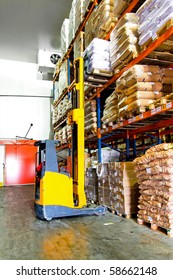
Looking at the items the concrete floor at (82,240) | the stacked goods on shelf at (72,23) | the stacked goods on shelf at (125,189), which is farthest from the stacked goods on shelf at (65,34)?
the concrete floor at (82,240)

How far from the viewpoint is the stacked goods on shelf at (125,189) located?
4.33 metres

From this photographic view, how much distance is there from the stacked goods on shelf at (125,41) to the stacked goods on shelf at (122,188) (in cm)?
207

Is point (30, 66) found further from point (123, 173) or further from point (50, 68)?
point (123, 173)

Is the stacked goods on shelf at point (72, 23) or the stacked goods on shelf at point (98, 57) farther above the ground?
the stacked goods on shelf at point (72, 23)

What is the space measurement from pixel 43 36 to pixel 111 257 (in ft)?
38.1

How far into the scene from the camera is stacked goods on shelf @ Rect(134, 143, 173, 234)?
326 cm

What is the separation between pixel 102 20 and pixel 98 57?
3.48 feet

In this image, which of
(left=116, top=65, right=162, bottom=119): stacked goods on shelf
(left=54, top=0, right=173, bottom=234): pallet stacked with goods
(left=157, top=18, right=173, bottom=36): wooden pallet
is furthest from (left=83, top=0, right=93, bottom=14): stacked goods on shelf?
(left=157, top=18, right=173, bottom=36): wooden pallet

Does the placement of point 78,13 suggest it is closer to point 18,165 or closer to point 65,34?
point 65,34

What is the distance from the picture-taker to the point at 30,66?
14.4 metres

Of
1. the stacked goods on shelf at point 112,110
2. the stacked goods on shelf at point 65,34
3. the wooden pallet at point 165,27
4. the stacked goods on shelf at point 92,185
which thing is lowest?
the stacked goods on shelf at point 92,185

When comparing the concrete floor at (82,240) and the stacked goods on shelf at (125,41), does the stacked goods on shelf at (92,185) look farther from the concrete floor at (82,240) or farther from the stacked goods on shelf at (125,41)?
the stacked goods on shelf at (125,41)

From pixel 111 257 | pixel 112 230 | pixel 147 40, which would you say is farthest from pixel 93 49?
pixel 111 257

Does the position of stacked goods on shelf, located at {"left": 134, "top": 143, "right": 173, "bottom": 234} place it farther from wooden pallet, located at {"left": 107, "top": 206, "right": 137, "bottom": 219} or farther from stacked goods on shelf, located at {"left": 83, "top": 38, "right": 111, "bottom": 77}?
stacked goods on shelf, located at {"left": 83, "top": 38, "right": 111, "bottom": 77}
